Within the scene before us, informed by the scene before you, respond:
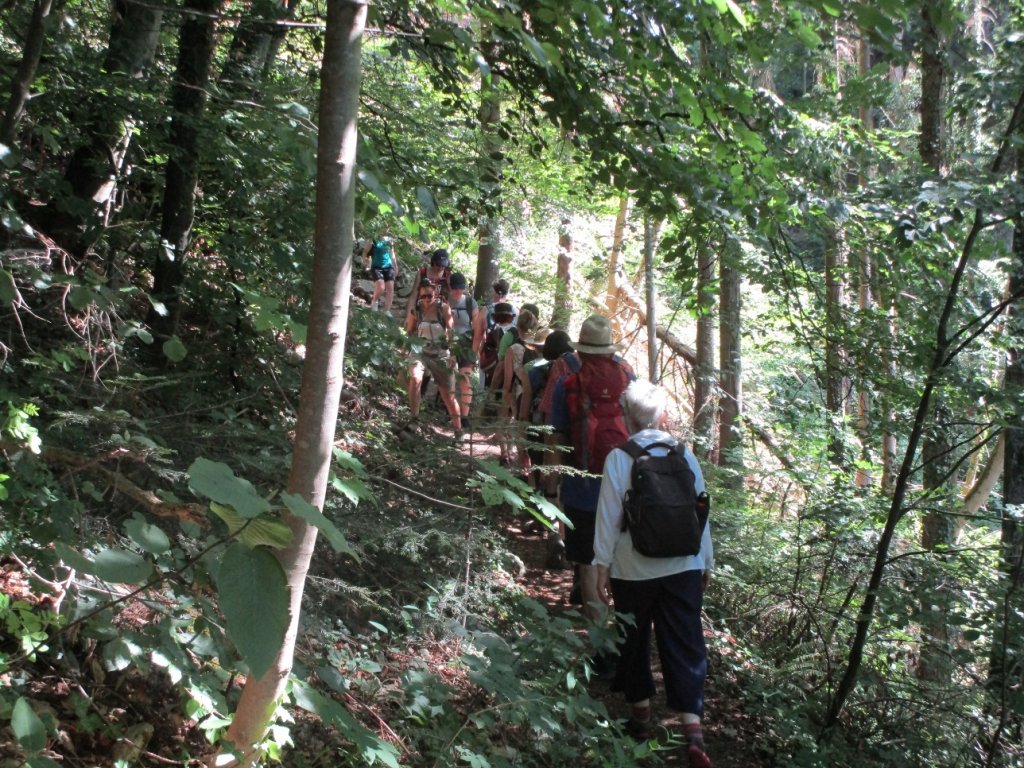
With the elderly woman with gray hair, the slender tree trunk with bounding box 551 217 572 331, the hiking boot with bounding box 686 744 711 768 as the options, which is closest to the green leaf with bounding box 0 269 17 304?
the elderly woman with gray hair

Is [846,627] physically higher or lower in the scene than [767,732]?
higher

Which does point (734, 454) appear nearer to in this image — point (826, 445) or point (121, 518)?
point (826, 445)

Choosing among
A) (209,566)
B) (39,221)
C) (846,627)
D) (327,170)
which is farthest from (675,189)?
(39,221)

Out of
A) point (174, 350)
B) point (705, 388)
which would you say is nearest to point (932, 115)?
point (705, 388)

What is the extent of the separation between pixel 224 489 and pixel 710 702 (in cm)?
474

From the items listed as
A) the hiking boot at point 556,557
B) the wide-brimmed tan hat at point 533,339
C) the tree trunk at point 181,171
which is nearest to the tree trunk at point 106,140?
the tree trunk at point 181,171

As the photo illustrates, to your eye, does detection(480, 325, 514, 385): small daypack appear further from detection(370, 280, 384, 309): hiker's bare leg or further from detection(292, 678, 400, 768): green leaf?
detection(292, 678, 400, 768): green leaf

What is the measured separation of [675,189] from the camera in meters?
3.97

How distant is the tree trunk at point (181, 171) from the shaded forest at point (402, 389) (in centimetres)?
3

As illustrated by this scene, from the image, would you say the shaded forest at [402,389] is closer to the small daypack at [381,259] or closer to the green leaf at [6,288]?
the green leaf at [6,288]

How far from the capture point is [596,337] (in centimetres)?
545

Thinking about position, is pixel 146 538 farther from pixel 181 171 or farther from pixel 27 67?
pixel 181 171

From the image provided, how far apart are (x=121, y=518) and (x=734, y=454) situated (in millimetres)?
6395

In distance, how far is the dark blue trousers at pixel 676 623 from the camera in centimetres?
432
